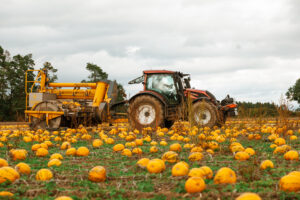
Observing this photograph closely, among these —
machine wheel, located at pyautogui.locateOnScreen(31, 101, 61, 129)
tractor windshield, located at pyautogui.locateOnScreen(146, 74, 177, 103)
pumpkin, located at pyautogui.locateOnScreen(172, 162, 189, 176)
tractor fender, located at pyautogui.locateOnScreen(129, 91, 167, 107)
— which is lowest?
pumpkin, located at pyautogui.locateOnScreen(172, 162, 189, 176)

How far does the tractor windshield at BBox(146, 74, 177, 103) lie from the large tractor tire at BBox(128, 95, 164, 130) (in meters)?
0.73

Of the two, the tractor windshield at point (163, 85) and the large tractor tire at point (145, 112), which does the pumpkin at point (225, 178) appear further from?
the tractor windshield at point (163, 85)

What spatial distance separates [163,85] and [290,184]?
27.8 ft

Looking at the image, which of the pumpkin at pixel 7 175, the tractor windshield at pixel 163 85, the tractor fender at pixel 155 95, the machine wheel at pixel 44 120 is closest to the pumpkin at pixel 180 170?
the pumpkin at pixel 7 175

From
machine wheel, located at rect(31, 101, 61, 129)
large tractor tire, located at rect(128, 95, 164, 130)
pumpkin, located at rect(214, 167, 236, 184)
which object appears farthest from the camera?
machine wheel, located at rect(31, 101, 61, 129)

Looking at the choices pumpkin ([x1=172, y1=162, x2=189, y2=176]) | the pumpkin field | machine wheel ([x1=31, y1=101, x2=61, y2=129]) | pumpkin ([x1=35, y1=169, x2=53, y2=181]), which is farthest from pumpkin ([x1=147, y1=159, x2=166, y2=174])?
machine wheel ([x1=31, y1=101, x2=61, y2=129])

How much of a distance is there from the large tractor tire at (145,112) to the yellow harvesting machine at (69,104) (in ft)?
5.04

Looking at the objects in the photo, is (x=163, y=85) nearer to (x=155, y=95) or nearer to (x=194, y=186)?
(x=155, y=95)

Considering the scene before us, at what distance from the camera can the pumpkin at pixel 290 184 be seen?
251cm

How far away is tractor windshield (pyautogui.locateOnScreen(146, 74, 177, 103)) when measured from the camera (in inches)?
421

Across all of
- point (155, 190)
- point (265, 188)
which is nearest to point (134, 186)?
point (155, 190)

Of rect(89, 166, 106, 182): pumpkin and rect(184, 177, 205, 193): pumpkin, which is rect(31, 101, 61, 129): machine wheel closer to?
rect(89, 166, 106, 182): pumpkin

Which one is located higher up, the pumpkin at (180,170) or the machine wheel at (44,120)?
the machine wheel at (44,120)

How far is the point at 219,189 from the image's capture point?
262 cm
